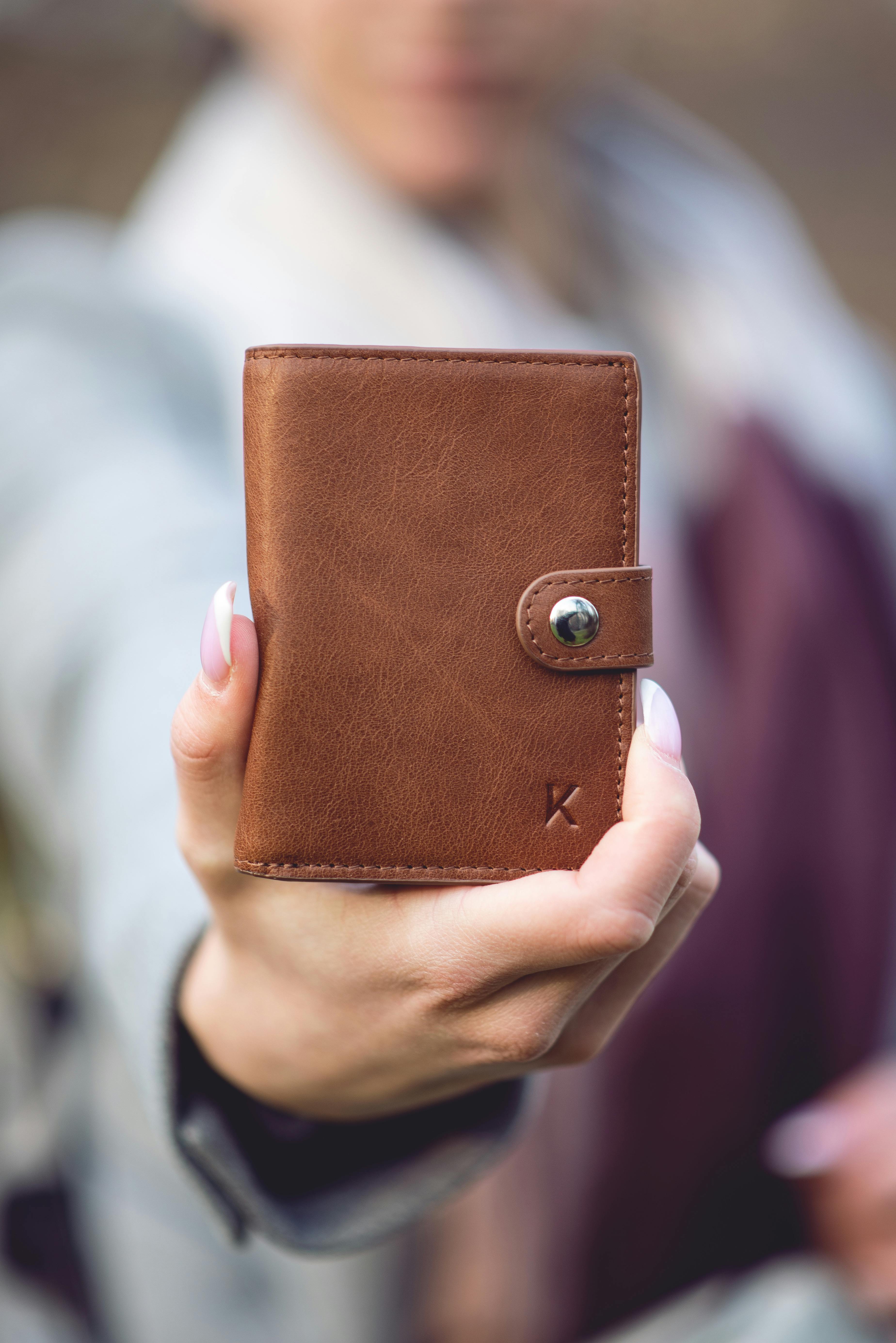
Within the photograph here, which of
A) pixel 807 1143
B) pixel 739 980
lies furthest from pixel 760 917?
pixel 807 1143

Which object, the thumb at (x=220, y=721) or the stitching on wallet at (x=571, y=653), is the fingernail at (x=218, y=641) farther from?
the stitching on wallet at (x=571, y=653)

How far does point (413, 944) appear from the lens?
0.47 m

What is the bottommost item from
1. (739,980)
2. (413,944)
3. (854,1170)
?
(854,1170)

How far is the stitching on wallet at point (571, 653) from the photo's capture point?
486 mm

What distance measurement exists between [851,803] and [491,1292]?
83 centimetres

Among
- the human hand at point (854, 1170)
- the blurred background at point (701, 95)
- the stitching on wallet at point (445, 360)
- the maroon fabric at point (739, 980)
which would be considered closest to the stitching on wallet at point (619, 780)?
the stitching on wallet at point (445, 360)

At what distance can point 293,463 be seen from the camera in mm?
490

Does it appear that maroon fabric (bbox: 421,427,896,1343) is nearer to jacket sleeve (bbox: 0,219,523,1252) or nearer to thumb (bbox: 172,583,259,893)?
jacket sleeve (bbox: 0,219,523,1252)

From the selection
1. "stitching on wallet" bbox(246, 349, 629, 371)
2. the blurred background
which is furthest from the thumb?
the blurred background

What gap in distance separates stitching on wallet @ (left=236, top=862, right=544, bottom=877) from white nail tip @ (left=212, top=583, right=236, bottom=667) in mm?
98

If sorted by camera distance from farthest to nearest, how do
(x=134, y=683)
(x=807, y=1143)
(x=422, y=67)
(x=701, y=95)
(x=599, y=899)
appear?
(x=701, y=95), (x=807, y=1143), (x=422, y=67), (x=134, y=683), (x=599, y=899)

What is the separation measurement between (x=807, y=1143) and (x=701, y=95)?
3007 millimetres

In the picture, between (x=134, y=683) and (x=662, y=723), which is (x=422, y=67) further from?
(x=662, y=723)

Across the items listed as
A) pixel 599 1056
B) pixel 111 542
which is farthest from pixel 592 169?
pixel 599 1056
